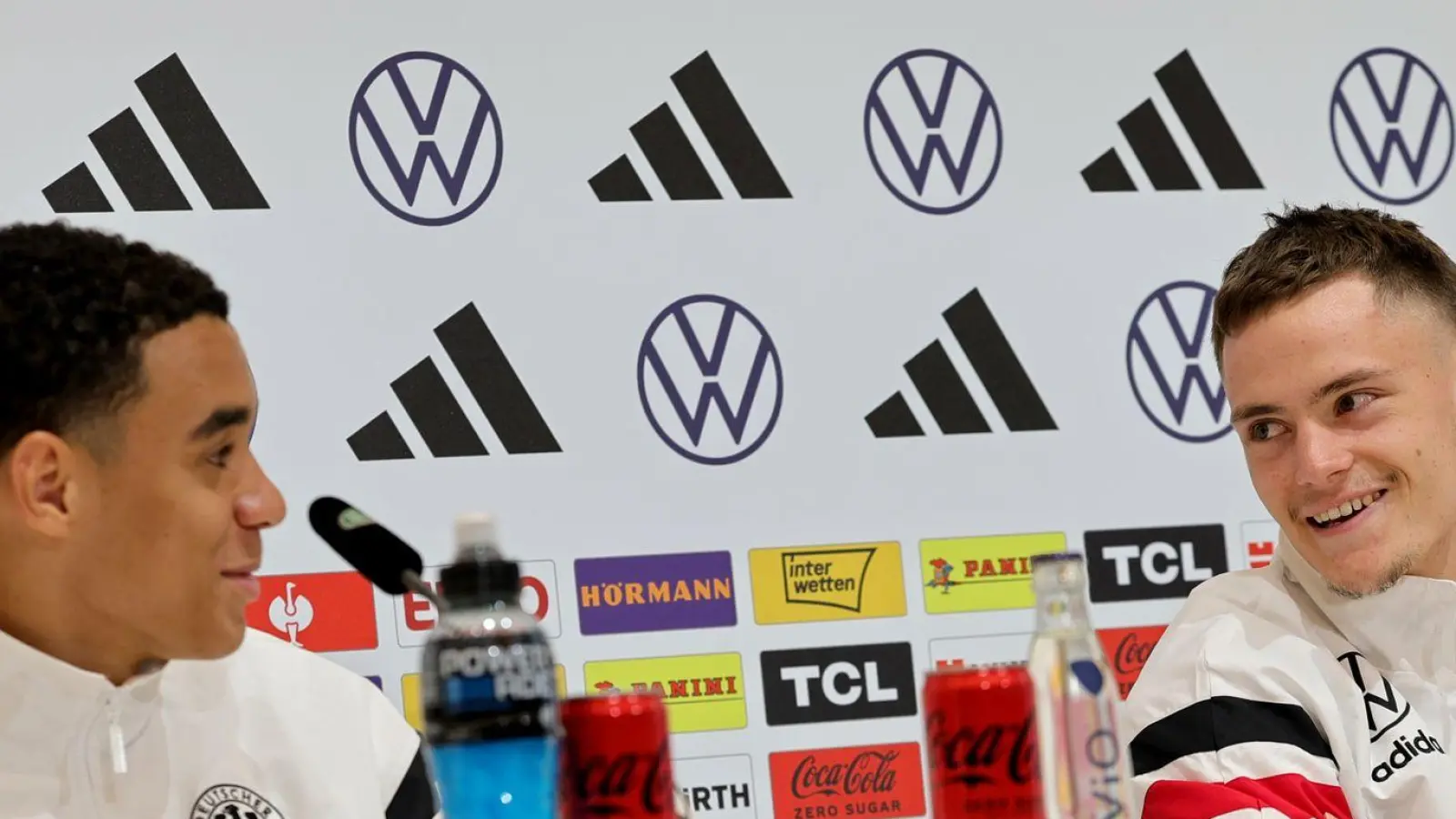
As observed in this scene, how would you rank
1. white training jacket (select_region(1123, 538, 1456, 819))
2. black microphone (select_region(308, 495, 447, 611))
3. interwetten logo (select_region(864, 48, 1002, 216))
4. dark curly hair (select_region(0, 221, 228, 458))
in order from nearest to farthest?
black microphone (select_region(308, 495, 447, 611)) → dark curly hair (select_region(0, 221, 228, 458)) → white training jacket (select_region(1123, 538, 1456, 819)) → interwetten logo (select_region(864, 48, 1002, 216))

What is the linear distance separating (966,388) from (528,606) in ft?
2.79

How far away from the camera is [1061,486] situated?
9.33 feet

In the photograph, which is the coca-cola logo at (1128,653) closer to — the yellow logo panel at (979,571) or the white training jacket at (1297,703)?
the yellow logo panel at (979,571)

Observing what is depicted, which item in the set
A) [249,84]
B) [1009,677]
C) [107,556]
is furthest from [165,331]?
[249,84]

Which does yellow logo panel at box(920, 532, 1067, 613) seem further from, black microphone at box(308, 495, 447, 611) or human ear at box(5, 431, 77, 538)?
black microphone at box(308, 495, 447, 611)

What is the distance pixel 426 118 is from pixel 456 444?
20.9 inches

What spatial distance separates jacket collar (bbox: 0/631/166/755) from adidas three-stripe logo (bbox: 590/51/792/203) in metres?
1.52

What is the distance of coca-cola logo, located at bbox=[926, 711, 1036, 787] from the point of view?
952mm

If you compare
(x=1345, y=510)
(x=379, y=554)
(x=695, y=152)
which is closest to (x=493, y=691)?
(x=379, y=554)

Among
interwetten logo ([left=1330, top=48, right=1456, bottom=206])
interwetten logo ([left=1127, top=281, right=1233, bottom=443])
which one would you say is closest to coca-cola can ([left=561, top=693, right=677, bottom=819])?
interwetten logo ([left=1127, top=281, right=1233, bottom=443])

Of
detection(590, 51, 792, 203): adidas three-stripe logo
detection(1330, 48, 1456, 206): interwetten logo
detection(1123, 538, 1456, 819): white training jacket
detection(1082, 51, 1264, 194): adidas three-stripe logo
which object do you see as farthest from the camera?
detection(1330, 48, 1456, 206): interwetten logo

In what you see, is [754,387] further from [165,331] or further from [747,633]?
[165,331]

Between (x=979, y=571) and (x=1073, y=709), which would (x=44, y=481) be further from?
(x=979, y=571)

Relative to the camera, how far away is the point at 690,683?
2.62 metres
